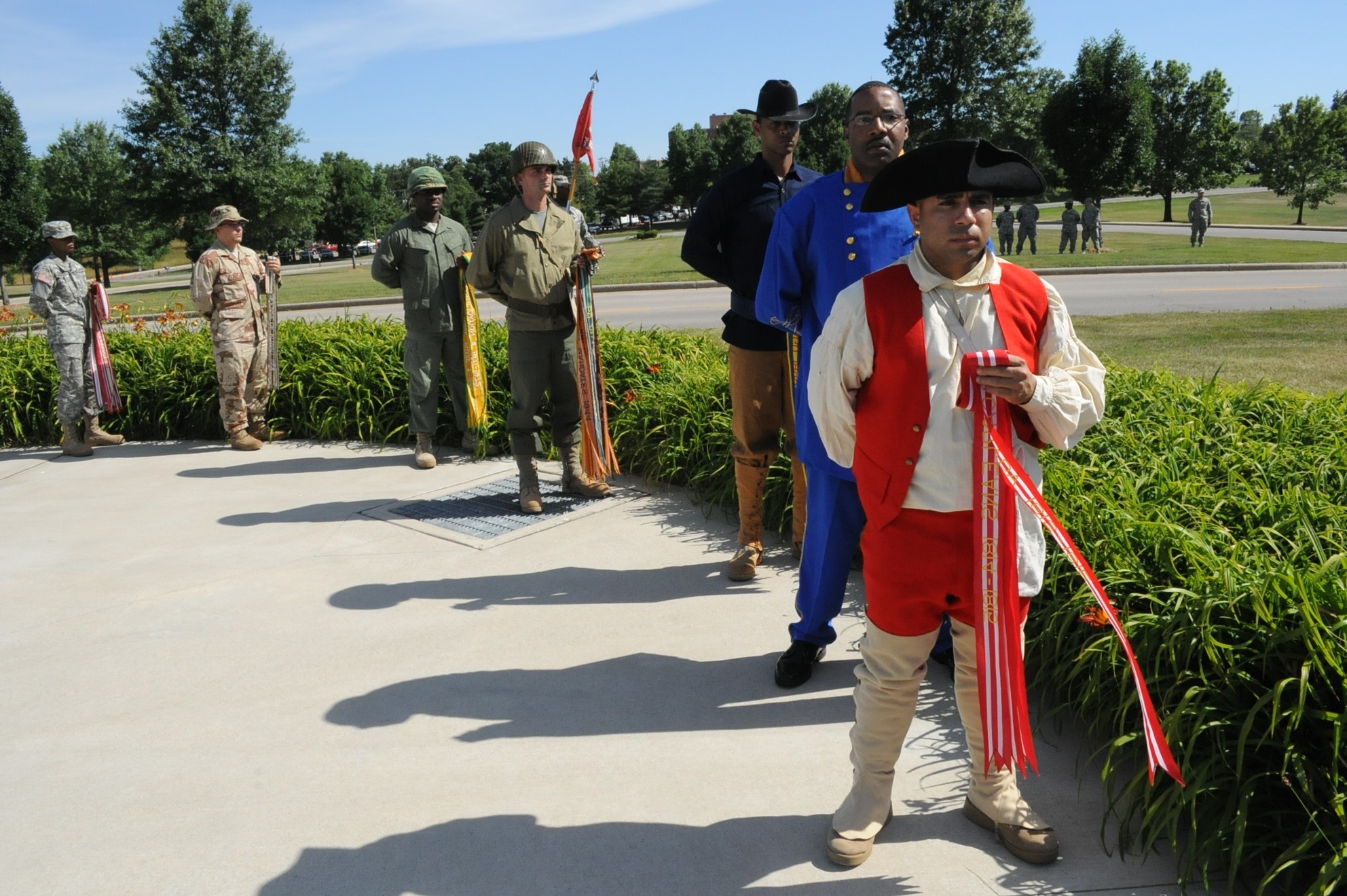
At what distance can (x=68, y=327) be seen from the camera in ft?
27.6

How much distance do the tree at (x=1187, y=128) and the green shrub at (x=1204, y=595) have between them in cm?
5259

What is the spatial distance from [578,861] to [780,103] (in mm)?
3258

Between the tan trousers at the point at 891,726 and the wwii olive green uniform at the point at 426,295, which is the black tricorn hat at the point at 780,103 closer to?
the tan trousers at the point at 891,726

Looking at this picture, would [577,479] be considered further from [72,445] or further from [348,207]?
[348,207]

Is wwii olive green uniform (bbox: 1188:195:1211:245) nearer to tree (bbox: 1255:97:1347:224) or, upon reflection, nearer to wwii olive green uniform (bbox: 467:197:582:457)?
tree (bbox: 1255:97:1347:224)

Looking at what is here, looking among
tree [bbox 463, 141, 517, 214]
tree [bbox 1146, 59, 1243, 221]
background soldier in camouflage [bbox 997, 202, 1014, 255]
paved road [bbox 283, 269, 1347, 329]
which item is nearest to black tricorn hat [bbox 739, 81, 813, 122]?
paved road [bbox 283, 269, 1347, 329]

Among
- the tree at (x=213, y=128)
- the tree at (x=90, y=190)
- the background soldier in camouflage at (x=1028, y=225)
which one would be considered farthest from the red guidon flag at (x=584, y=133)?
the tree at (x=90, y=190)

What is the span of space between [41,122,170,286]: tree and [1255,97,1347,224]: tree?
2075 inches

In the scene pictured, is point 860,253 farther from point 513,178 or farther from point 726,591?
point 513,178

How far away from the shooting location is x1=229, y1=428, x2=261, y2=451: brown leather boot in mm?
8422

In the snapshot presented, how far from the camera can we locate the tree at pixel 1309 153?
43.6 meters

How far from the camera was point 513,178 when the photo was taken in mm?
6285

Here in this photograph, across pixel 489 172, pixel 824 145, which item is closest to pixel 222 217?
pixel 824 145

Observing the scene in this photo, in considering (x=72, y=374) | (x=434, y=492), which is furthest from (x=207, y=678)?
(x=72, y=374)
